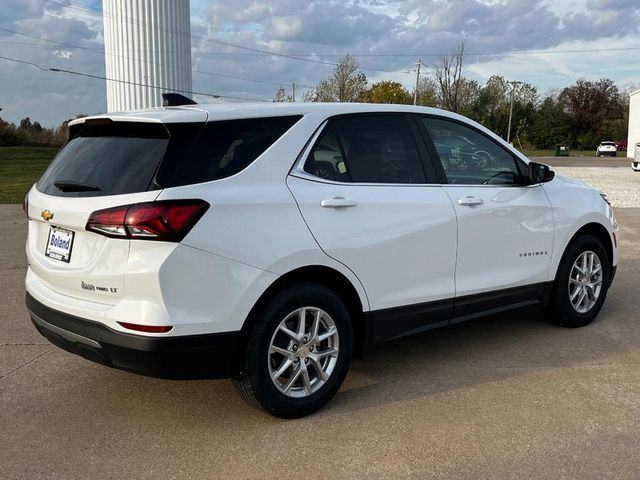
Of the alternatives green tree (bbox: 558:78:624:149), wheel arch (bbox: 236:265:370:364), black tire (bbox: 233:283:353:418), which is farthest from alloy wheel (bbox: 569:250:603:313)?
green tree (bbox: 558:78:624:149)

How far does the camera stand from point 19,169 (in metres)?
27.6

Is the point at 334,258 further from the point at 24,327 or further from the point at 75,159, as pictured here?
the point at 24,327

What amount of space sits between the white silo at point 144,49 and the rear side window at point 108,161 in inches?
575

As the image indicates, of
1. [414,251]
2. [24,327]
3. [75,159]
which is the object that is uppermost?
[75,159]

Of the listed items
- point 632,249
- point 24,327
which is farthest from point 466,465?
point 632,249

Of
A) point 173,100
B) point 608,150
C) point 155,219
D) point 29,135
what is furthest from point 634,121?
point 155,219

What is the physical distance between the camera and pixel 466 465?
3.12m

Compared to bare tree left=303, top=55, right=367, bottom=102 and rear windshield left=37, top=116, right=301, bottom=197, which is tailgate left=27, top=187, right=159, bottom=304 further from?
bare tree left=303, top=55, right=367, bottom=102

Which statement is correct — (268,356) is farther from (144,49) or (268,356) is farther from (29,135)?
(29,135)

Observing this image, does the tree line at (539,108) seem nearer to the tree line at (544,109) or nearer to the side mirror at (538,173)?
the tree line at (544,109)

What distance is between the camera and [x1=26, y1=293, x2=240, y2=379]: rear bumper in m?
3.11

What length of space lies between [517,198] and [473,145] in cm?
51

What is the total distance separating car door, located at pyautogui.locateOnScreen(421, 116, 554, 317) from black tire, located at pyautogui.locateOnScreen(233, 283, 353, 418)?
1.03m

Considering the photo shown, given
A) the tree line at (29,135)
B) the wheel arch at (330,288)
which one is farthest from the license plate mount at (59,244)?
the tree line at (29,135)
